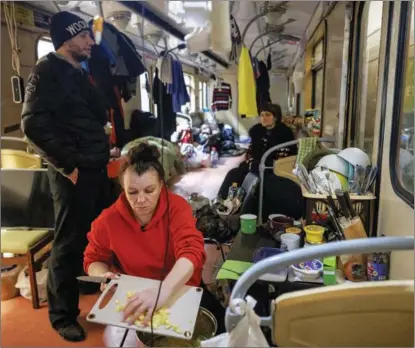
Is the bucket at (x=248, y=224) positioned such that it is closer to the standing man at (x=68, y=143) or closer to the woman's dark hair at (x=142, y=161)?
the woman's dark hair at (x=142, y=161)

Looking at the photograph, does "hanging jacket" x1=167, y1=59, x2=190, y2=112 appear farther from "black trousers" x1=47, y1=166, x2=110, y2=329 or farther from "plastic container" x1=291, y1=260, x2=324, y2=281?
"plastic container" x1=291, y1=260, x2=324, y2=281

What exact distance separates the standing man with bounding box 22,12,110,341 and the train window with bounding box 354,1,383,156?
5.13ft

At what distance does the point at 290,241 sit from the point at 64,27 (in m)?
1.52

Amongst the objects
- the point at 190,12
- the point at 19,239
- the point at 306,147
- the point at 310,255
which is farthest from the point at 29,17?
the point at 310,255

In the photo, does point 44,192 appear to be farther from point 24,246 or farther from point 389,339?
point 389,339

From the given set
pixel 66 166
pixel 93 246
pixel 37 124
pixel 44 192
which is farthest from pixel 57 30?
pixel 93 246

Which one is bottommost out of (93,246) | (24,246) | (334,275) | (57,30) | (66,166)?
(24,246)

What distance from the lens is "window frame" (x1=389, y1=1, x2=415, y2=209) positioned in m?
1.43

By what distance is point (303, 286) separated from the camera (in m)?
1.33

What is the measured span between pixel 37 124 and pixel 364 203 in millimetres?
1597

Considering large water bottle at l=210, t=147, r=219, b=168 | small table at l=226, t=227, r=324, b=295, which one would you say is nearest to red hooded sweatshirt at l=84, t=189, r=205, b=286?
small table at l=226, t=227, r=324, b=295

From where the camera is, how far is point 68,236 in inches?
75.0

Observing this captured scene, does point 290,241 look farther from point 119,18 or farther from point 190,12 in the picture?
point 190,12

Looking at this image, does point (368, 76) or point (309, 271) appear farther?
point (368, 76)
